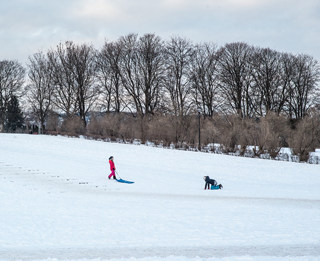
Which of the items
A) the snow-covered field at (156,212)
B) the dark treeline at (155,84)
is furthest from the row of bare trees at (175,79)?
the snow-covered field at (156,212)

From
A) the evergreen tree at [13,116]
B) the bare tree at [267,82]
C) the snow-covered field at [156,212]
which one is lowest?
the snow-covered field at [156,212]

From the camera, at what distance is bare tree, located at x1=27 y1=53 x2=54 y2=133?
59.2 metres

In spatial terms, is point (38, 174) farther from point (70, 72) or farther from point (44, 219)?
point (70, 72)

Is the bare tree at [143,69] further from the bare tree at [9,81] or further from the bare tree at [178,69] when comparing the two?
the bare tree at [9,81]

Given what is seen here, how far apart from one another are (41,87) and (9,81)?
753cm

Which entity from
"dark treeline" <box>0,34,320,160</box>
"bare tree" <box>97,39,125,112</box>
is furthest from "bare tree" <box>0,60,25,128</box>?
"bare tree" <box>97,39,125,112</box>

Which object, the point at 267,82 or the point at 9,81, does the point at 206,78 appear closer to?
the point at 267,82

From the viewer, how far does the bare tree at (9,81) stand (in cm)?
6262

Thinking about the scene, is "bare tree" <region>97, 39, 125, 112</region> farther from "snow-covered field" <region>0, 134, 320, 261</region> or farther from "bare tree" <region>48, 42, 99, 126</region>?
"snow-covered field" <region>0, 134, 320, 261</region>

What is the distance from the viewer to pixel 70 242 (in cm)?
897

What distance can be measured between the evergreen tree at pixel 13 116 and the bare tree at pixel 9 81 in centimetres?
84

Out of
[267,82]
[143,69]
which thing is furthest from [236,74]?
[143,69]

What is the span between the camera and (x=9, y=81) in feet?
210

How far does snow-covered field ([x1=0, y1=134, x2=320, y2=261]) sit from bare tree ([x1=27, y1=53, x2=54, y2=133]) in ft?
101
